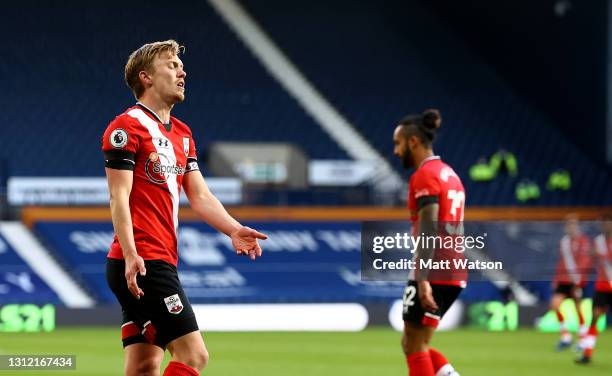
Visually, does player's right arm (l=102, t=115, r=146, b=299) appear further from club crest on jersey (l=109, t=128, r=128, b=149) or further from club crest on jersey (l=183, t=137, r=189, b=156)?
club crest on jersey (l=183, t=137, r=189, b=156)

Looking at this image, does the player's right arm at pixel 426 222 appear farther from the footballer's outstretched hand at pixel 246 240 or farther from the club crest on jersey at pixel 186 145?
the club crest on jersey at pixel 186 145

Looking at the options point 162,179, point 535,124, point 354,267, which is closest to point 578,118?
point 535,124

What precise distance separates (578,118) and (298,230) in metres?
9.09

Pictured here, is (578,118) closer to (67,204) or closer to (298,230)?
(298,230)

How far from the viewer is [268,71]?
1063 inches

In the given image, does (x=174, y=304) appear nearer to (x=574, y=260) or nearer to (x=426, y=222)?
(x=426, y=222)

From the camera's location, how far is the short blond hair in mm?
5785

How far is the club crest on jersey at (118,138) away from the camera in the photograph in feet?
18.3

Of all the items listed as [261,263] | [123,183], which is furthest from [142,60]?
[261,263]

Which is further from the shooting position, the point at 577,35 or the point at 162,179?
the point at 577,35

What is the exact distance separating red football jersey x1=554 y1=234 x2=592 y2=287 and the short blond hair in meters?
10.4

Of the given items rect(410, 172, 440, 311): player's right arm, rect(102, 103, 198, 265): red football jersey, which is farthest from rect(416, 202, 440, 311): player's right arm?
rect(102, 103, 198, 265): red football jersey

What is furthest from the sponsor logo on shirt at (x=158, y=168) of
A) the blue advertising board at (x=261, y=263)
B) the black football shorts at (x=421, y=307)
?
the blue advertising board at (x=261, y=263)

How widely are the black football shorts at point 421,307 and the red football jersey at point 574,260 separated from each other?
817 centimetres
